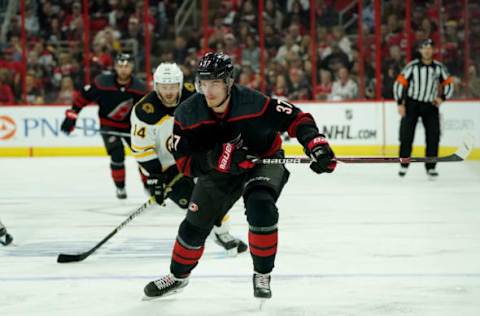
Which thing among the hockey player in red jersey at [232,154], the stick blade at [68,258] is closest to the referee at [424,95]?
the stick blade at [68,258]

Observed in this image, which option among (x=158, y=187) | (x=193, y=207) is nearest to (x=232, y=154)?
(x=193, y=207)

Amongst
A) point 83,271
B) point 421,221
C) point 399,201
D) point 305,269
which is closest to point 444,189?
point 399,201

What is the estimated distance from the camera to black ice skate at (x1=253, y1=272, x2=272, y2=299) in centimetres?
374

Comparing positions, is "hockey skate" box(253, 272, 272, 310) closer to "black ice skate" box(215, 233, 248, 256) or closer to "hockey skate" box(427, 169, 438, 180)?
"black ice skate" box(215, 233, 248, 256)

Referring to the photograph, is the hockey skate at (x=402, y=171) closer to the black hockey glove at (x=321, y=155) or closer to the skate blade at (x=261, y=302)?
the skate blade at (x=261, y=302)

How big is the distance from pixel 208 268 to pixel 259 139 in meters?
1.04

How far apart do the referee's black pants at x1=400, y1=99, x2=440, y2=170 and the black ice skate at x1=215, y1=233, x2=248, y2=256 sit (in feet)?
13.3

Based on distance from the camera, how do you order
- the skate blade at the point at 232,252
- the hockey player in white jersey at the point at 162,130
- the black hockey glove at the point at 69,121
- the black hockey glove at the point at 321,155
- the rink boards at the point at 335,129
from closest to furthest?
the black hockey glove at the point at 321,155 < the skate blade at the point at 232,252 < the hockey player in white jersey at the point at 162,130 < the black hockey glove at the point at 69,121 < the rink boards at the point at 335,129

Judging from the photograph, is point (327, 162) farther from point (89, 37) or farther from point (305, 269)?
point (89, 37)

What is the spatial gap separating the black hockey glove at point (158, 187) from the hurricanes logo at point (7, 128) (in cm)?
674

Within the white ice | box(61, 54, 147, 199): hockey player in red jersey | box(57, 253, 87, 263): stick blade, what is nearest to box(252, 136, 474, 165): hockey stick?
the white ice

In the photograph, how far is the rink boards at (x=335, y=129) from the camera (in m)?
10.5

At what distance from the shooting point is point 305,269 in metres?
4.49

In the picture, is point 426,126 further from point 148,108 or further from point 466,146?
point 466,146
